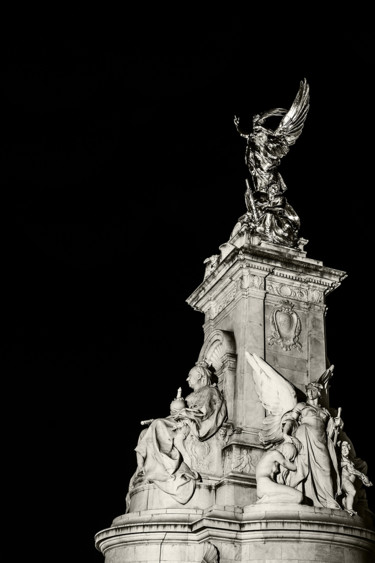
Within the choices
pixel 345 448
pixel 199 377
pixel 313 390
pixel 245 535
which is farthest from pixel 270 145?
pixel 245 535

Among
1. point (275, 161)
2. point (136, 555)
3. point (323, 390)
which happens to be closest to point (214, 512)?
point (136, 555)

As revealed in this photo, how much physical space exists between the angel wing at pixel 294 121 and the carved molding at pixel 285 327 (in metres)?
5.06

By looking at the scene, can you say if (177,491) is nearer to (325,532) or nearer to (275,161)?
(325,532)

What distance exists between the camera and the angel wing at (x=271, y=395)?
15.3 meters

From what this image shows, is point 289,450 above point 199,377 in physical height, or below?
below

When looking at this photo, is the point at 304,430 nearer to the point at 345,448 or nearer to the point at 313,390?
the point at 345,448

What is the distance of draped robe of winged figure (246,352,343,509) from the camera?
13883 millimetres

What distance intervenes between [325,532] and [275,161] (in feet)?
32.4

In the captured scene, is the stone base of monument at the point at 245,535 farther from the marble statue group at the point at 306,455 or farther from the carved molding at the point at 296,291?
the carved molding at the point at 296,291

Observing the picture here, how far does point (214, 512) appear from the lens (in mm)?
13625

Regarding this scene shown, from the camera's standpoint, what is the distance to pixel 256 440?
15281 millimetres

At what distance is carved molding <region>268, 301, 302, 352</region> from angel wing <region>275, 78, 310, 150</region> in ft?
16.6

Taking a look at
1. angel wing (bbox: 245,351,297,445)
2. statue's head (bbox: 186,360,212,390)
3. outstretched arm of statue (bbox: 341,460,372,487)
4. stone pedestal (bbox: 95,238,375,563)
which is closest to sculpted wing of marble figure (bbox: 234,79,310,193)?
stone pedestal (bbox: 95,238,375,563)

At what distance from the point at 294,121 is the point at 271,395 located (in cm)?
800
